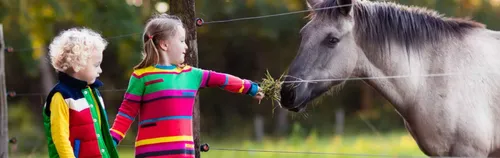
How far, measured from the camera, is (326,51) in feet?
11.8

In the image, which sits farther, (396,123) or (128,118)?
(396,123)

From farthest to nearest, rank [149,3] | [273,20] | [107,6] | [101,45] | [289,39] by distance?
1. [289,39]
2. [273,20]
3. [149,3]
4. [107,6]
5. [101,45]

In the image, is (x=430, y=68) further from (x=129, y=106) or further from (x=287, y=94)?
(x=129, y=106)

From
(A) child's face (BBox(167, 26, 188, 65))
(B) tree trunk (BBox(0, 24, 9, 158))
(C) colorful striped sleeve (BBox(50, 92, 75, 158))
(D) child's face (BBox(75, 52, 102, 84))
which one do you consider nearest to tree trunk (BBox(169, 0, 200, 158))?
(A) child's face (BBox(167, 26, 188, 65))

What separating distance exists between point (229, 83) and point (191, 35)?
0.74 m

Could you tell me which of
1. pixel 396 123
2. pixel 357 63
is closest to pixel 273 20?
pixel 396 123

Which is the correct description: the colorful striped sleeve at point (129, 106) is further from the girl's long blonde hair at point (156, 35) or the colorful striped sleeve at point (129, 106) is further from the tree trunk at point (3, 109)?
the tree trunk at point (3, 109)

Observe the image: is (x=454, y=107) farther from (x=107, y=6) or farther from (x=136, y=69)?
(x=107, y=6)

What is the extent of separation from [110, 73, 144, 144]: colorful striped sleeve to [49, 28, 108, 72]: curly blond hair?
0.68 feet

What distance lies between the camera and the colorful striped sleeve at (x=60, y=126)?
2746mm

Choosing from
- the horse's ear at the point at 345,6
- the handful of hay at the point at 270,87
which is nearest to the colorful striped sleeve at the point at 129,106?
the handful of hay at the point at 270,87

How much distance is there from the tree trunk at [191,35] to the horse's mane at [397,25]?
68cm

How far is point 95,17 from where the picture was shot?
1005 centimetres

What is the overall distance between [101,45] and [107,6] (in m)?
7.11
